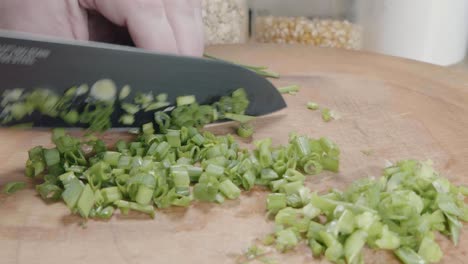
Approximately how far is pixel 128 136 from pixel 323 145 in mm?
395

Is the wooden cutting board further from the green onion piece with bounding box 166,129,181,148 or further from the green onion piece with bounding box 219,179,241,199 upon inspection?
the green onion piece with bounding box 166,129,181,148

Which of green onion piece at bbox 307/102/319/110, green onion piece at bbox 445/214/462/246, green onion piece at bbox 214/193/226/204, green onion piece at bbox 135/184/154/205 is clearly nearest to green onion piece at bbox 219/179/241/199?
green onion piece at bbox 214/193/226/204

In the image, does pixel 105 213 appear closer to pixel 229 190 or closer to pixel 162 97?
pixel 229 190

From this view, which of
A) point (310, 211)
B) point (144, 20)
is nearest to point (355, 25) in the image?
point (144, 20)

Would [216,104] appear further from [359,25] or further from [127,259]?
[359,25]

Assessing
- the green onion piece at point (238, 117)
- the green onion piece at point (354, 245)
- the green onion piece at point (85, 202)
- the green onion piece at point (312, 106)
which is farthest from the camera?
the green onion piece at point (312, 106)

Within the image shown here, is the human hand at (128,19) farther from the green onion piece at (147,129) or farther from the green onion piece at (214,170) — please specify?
the green onion piece at (214,170)

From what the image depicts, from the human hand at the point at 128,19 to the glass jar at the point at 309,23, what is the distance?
0.92 meters

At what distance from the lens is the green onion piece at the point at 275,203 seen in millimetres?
1006

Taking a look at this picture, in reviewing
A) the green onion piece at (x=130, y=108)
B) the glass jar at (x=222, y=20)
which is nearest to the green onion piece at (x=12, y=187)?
the green onion piece at (x=130, y=108)

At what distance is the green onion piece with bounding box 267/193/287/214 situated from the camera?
39.6 inches

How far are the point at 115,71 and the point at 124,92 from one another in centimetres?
6

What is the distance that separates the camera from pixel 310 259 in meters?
0.89

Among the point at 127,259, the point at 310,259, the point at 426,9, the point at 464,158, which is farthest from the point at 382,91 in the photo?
the point at 127,259
